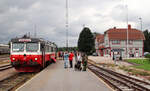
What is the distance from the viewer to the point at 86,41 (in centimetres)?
8019

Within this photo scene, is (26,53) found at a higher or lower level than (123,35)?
lower

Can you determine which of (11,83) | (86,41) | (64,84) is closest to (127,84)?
(64,84)

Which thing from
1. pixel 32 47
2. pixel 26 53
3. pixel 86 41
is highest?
pixel 86 41

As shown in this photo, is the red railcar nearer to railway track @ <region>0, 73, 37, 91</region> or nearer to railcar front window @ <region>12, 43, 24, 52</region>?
railcar front window @ <region>12, 43, 24, 52</region>

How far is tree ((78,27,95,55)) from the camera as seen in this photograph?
261 feet

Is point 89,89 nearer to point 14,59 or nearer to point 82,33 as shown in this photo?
point 14,59

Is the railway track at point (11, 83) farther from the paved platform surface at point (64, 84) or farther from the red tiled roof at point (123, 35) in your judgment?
the red tiled roof at point (123, 35)

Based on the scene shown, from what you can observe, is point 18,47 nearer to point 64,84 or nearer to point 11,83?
point 11,83

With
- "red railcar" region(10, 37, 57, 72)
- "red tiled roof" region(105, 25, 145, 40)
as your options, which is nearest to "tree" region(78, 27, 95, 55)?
"red tiled roof" region(105, 25, 145, 40)

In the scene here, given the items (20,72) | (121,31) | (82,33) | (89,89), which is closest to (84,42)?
(82,33)

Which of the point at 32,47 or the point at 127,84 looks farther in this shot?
the point at 32,47

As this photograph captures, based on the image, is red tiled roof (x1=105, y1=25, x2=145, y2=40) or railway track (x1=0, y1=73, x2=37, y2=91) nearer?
railway track (x1=0, y1=73, x2=37, y2=91)

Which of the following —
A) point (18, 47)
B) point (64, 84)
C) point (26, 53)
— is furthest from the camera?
point (18, 47)

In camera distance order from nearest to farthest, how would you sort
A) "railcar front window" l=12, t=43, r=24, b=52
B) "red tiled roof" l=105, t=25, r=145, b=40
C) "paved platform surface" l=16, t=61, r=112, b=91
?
1. "paved platform surface" l=16, t=61, r=112, b=91
2. "railcar front window" l=12, t=43, r=24, b=52
3. "red tiled roof" l=105, t=25, r=145, b=40
